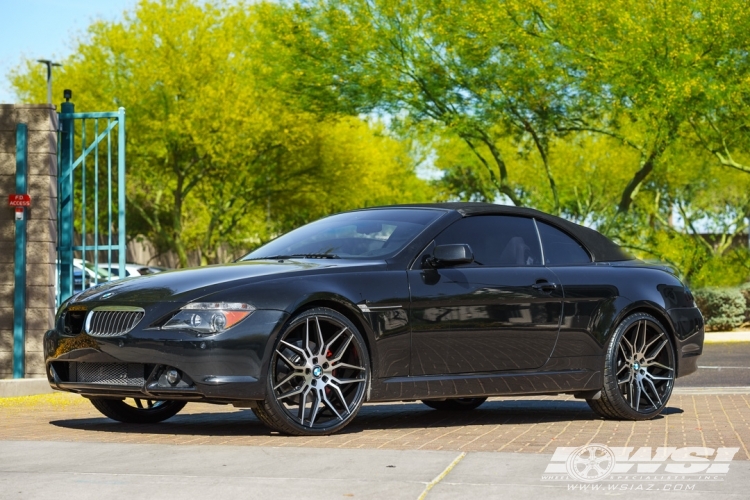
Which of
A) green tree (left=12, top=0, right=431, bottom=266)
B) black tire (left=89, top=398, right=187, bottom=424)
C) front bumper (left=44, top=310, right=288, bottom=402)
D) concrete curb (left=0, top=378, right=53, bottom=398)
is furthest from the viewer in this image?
green tree (left=12, top=0, right=431, bottom=266)

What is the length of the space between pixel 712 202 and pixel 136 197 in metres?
29.5

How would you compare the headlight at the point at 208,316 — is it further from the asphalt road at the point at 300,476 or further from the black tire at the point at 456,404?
the black tire at the point at 456,404

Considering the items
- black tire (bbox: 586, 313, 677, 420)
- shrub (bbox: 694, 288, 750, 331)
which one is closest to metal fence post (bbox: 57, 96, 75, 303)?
black tire (bbox: 586, 313, 677, 420)

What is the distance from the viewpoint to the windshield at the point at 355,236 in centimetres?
855

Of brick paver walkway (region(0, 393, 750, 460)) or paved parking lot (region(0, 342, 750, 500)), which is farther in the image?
brick paver walkway (region(0, 393, 750, 460))

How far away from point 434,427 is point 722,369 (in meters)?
8.64

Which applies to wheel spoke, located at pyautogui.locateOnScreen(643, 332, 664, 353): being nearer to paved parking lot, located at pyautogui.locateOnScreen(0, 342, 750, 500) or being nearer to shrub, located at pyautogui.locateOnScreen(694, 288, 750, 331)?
paved parking lot, located at pyautogui.locateOnScreen(0, 342, 750, 500)

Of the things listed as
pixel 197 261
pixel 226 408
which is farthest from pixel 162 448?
pixel 197 261

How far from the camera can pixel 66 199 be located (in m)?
13.1

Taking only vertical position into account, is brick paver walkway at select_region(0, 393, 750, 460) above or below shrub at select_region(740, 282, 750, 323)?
above

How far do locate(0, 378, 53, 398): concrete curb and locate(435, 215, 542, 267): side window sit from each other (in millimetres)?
5001

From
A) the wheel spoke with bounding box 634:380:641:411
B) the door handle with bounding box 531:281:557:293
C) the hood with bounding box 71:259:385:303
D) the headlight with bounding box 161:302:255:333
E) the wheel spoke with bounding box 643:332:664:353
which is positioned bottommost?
the wheel spoke with bounding box 634:380:641:411

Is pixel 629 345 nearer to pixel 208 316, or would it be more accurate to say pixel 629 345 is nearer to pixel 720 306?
pixel 208 316

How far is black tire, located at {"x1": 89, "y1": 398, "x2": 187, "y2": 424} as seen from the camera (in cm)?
879
